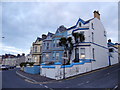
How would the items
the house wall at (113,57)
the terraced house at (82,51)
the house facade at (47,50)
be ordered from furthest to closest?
1. the house wall at (113,57)
2. the house facade at (47,50)
3. the terraced house at (82,51)

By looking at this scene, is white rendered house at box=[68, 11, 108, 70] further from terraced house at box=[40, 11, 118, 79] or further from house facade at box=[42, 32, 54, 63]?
house facade at box=[42, 32, 54, 63]

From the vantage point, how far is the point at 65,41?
21.9 metres

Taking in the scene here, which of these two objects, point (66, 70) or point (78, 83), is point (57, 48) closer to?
point (66, 70)

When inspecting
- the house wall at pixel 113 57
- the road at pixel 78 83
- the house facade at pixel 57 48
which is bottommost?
the road at pixel 78 83

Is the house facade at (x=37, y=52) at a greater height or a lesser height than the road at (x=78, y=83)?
greater

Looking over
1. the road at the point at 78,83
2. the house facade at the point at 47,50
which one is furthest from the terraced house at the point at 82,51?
the road at the point at 78,83

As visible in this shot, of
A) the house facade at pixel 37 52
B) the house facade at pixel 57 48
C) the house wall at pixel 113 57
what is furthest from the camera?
the house facade at pixel 37 52

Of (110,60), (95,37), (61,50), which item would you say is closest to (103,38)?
(95,37)

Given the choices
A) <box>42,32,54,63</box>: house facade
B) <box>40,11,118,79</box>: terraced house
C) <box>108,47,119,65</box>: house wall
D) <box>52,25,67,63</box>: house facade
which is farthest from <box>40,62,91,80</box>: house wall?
<box>108,47,119,65</box>: house wall

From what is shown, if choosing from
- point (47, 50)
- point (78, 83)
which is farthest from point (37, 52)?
point (78, 83)

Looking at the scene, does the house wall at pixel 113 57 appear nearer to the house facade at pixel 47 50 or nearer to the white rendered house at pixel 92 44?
the white rendered house at pixel 92 44

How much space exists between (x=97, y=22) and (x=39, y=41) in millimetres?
19830

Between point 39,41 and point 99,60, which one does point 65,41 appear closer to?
point 99,60

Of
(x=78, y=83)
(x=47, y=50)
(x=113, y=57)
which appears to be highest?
(x=47, y=50)
